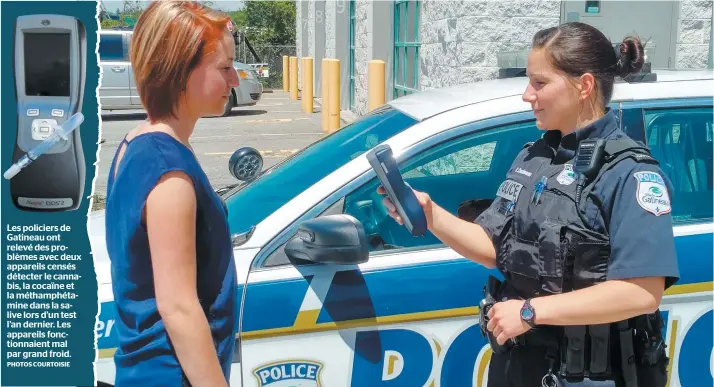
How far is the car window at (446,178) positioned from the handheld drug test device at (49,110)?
115cm

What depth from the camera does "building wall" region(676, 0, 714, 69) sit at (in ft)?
24.7

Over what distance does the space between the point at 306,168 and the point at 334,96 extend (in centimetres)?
1052

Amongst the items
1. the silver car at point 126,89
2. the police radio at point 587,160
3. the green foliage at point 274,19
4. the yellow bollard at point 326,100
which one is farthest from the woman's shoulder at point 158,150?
the green foliage at point 274,19

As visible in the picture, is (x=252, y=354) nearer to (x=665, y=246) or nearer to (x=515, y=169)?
(x=515, y=169)

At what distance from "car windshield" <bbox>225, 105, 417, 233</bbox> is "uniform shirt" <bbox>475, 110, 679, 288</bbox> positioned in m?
1.14

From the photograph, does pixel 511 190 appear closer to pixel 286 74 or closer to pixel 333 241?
pixel 333 241

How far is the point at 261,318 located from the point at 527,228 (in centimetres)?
97

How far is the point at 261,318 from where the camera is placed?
8.19 ft

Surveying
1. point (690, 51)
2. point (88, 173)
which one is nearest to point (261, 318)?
point (88, 173)

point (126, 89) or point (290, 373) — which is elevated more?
point (126, 89)

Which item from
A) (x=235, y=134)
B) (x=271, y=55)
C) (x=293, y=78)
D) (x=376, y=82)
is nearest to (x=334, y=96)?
(x=235, y=134)

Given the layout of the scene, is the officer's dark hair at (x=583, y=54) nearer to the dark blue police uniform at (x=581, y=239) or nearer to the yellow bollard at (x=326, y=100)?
the dark blue police uniform at (x=581, y=239)

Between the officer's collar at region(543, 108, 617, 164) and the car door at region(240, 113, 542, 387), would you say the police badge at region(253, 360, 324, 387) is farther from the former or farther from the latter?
the officer's collar at region(543, 108, 617, 164)

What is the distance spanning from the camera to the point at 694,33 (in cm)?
761
